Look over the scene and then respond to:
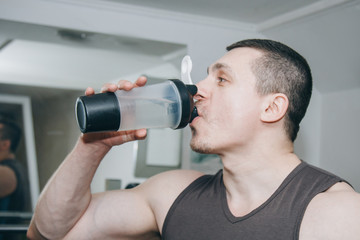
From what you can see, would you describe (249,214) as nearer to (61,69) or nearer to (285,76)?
(285,76)

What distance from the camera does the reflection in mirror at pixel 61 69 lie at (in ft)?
6.91

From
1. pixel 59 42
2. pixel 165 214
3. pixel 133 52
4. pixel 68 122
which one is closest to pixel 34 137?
pixel 68 122

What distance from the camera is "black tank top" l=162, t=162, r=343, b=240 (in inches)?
42.9

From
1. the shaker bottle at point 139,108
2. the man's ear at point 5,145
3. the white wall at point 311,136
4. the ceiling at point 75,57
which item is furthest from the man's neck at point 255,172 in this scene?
the man's ear at point 5,145

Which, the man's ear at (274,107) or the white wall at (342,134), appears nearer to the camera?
the man's ear at (274,107)

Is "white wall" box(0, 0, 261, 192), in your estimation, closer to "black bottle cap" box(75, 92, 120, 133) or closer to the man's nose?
the man's nose

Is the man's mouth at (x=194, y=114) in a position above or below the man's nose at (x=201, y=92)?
below

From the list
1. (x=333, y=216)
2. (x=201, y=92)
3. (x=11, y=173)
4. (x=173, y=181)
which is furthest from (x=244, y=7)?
(x=11, y=173)

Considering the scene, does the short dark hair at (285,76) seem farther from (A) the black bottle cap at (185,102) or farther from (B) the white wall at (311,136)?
(B) the white wall at (311,136)

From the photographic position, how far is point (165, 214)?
1321 mm

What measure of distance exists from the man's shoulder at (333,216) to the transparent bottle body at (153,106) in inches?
17.0

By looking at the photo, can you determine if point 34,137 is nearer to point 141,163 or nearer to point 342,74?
point 141,163

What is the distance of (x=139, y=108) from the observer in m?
1.15

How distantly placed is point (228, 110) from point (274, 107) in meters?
0.15
